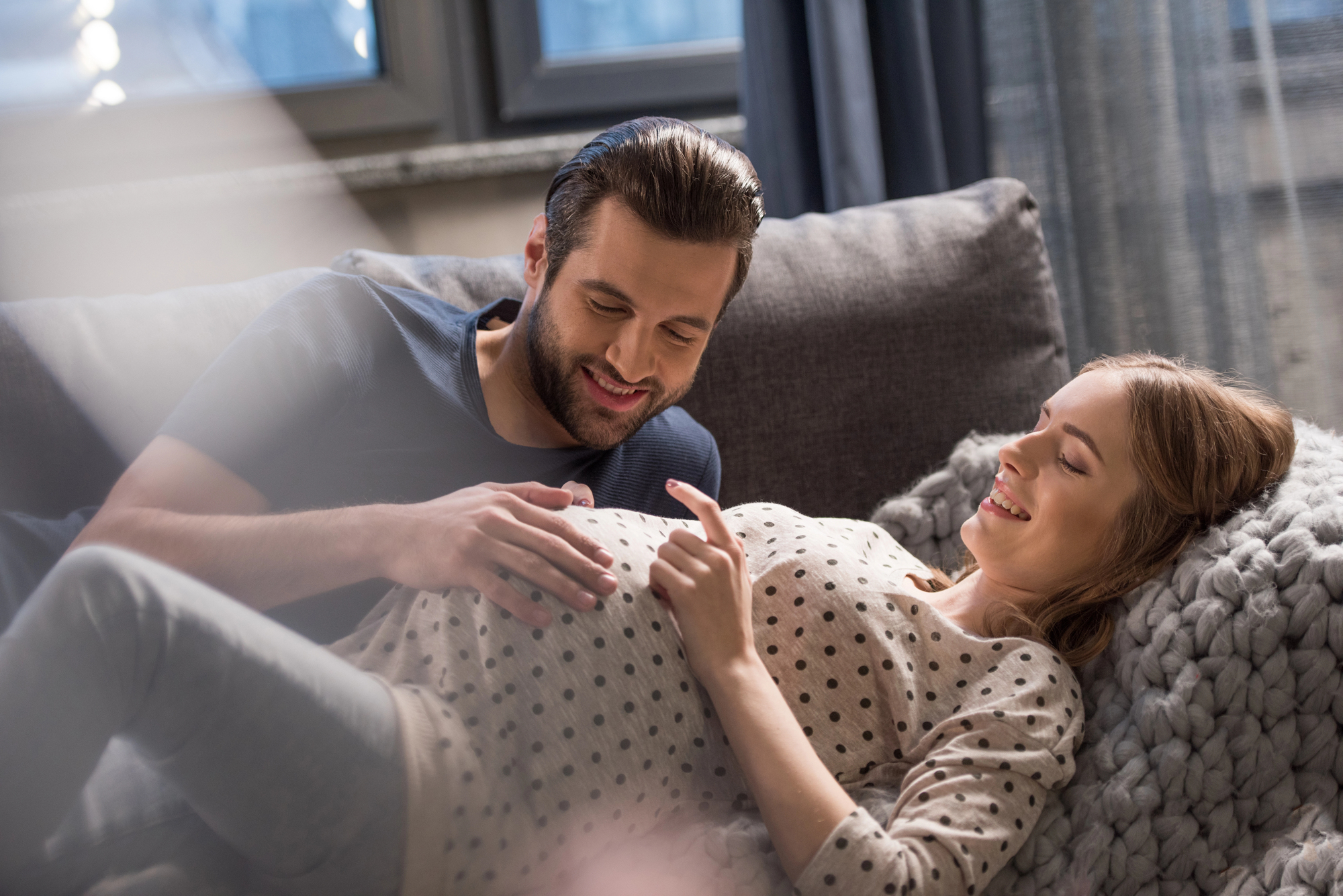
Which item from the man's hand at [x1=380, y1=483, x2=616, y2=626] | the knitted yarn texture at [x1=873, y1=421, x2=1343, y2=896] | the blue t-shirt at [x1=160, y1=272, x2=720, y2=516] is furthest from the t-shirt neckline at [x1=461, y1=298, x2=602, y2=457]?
the knitted yarn texture at [x1=873, y1=421, x2=1343, y2=896]

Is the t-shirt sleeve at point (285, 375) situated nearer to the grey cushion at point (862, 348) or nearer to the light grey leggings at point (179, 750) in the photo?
the grey cushion at point (862, 348)

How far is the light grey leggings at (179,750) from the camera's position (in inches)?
24.0

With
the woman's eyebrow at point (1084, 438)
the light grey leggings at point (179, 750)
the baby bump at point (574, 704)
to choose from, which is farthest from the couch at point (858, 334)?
the light grey leggings at point (179, 750)

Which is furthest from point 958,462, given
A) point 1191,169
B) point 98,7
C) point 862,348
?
point 98,7

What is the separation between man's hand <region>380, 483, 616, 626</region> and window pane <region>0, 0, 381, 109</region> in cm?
124

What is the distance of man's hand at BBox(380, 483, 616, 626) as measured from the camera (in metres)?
0.83

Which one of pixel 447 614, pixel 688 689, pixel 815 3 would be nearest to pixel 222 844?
pixel 447 614

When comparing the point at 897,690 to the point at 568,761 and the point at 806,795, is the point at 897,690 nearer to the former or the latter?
the point at 806,795

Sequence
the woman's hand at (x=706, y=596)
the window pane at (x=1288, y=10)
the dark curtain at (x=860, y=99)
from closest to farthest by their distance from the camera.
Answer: the woman's hand at (x=706, y=596)
the window pane at (x=1288, y=10)
the dark curtain at (x=860, y=99)

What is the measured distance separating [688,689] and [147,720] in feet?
1.33

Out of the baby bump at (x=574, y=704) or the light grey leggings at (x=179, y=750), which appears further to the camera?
the baby bump at (x=574, y=704)

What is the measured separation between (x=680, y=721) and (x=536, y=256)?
56 centimetres

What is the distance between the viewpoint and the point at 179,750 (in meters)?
0.66

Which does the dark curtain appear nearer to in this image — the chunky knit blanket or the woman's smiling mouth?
the woman's smiling mouth
